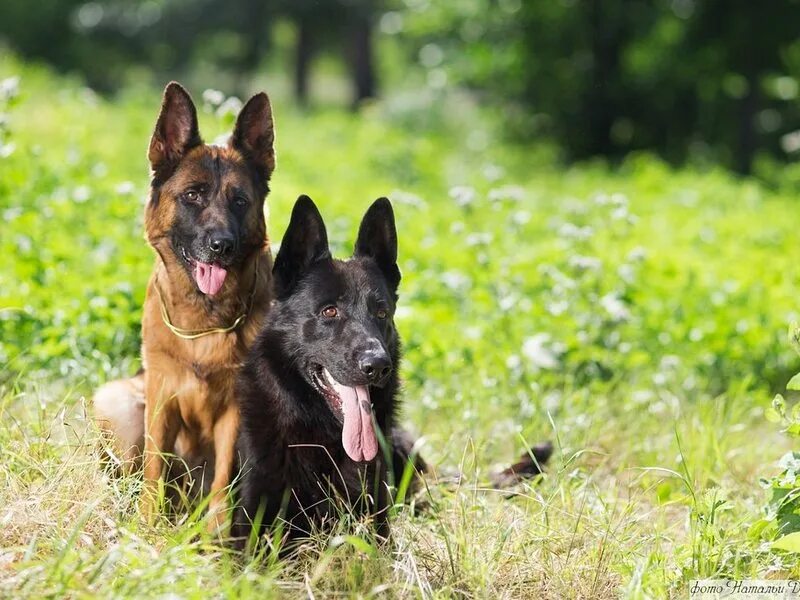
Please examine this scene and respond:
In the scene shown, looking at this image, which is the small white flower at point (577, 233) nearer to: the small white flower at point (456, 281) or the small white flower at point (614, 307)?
the small white flower at point (614, 307)

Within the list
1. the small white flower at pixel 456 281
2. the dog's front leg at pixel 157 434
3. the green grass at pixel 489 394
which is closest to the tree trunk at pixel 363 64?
the green grass at pixel 489 394

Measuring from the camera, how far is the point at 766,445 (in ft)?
19.0

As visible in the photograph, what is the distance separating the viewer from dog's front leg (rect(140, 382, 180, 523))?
4066 mm

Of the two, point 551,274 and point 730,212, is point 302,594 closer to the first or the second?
point 551,274

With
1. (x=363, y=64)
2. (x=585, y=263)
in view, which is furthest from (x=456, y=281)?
(x=363, y=64)

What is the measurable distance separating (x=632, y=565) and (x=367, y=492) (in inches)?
38.2

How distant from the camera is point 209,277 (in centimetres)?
411

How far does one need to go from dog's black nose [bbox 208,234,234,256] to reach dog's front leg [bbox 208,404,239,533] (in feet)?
1.98

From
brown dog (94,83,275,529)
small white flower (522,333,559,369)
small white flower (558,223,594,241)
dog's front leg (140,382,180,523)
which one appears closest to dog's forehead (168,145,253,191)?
brown dog (94,83,275,529)

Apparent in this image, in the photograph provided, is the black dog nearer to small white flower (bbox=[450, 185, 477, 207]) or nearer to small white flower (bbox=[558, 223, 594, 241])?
small white flower (bbox=[450, 185, 477, 207])

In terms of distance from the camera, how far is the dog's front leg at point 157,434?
4066 mm

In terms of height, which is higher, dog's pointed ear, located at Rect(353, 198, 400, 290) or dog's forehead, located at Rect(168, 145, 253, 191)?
dog's forehead, located at Rect(168, 145, 253, 191)

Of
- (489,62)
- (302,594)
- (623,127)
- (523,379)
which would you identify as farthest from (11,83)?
(623,127)

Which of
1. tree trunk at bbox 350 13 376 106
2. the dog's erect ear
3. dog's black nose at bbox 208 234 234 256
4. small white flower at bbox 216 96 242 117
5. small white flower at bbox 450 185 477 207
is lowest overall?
small white flower at bbox 450 185 477 207
